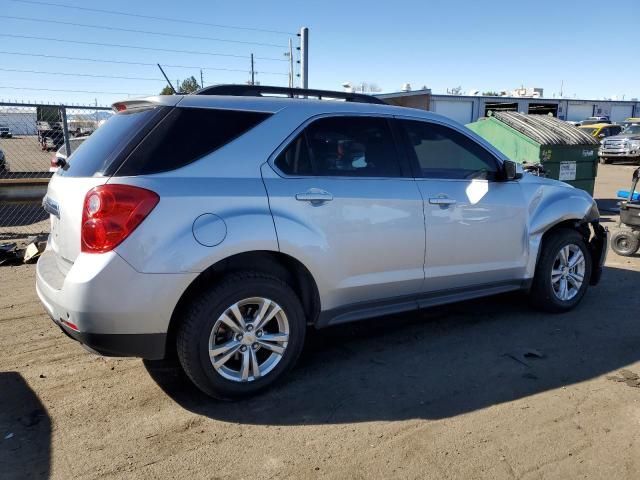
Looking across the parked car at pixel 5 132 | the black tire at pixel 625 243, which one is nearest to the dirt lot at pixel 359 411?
the black tire at pixel 625 243

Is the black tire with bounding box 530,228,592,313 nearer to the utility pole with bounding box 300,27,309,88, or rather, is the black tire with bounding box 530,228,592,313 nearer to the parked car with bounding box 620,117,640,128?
the utility pole with bounding box 300,27,309,88

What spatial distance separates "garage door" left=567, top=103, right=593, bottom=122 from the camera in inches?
1938

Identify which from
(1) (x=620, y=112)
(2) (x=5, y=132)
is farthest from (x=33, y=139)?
(1) (x=620, y=112)

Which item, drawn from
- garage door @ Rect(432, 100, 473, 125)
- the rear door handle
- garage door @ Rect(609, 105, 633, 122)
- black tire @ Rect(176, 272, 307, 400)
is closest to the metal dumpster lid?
the rear door handle

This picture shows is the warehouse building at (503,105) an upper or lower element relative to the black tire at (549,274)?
upper

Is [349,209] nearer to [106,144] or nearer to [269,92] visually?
[269,92]

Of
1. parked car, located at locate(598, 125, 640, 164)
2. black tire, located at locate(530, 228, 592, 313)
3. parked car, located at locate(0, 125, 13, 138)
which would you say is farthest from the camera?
parked car, located at locate(598, 125, 640, 164)

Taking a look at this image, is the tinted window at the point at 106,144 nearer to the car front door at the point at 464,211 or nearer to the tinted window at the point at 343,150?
the tinted window at the point at 343,150

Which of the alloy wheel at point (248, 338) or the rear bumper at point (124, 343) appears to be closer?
the rear bumper at point (124, 343)

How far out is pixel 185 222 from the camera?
2869 millimetres

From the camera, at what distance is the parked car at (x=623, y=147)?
2439cm

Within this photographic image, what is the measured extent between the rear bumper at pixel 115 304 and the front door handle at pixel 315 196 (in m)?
0.85

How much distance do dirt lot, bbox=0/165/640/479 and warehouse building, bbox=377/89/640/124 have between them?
1739 centimetres

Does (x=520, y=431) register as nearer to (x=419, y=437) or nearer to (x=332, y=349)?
(x=419, y=437)
